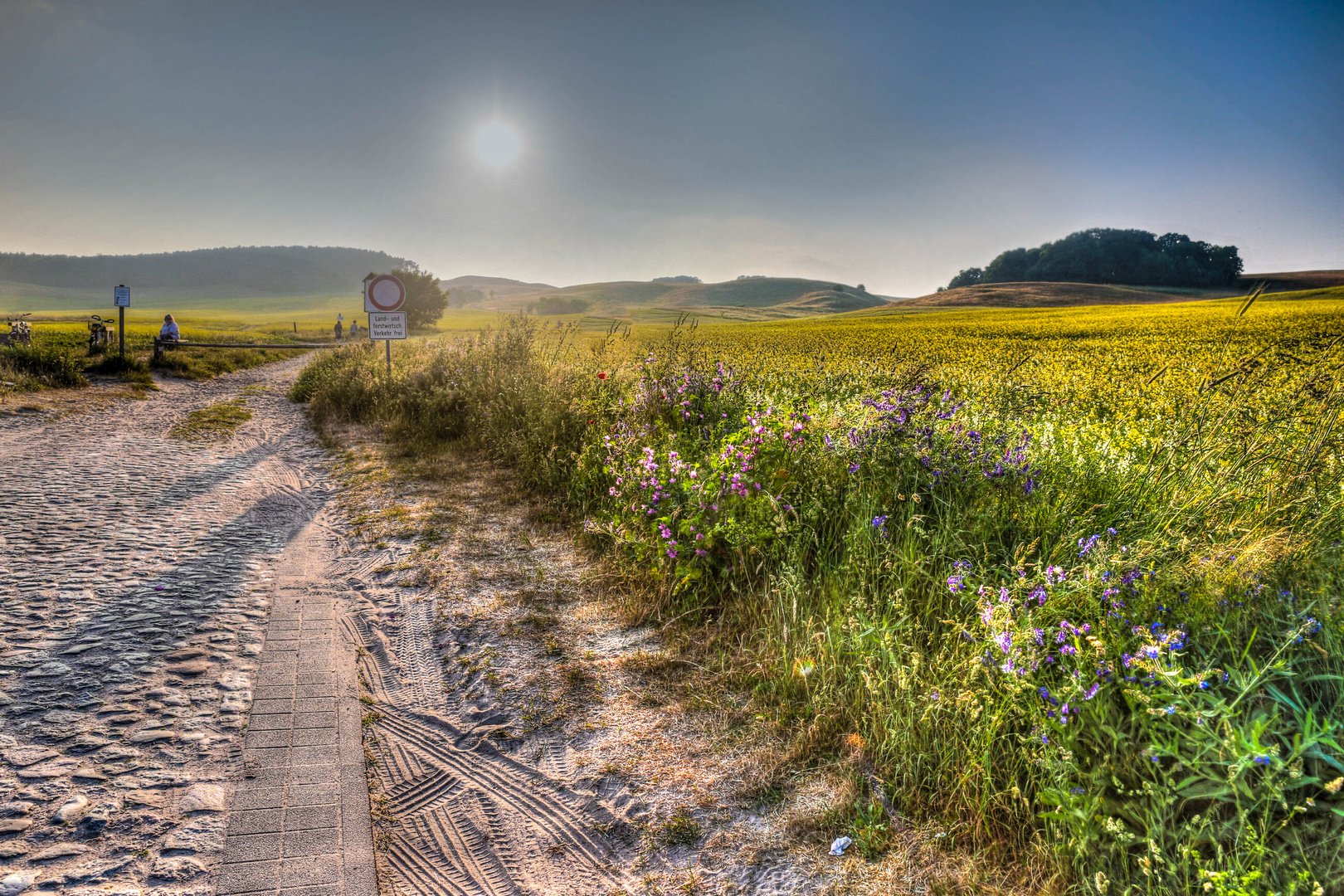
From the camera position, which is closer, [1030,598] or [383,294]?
[1030,598]

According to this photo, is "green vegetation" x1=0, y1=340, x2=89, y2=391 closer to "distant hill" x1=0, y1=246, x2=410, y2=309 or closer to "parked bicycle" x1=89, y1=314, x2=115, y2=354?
"parked bicycle" x1=89, y1=314, x2=115, y2=354

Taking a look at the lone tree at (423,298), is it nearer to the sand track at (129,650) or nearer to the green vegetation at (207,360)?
the green vegetation at (207,360)

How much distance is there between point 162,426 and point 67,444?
2.07 metres

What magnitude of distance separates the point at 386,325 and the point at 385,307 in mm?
520

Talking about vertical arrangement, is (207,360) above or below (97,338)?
below

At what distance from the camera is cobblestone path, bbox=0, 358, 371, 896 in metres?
2.44

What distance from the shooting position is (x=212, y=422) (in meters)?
11.8

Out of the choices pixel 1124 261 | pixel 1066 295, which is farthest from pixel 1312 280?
pixel 1124 261

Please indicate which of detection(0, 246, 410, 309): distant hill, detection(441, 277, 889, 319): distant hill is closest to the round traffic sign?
detection(441, 277, 889, 319): distant hill

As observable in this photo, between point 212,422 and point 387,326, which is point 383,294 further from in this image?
point 212,422

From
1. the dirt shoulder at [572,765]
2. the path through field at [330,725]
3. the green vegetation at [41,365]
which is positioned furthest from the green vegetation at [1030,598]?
the green vegetation at [41,365]

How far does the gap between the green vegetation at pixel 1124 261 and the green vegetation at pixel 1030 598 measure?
3682 inches

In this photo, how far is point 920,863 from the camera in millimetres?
2416

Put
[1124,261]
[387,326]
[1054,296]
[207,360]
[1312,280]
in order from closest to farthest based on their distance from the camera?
[387,326], [207,360], [1312,280], [1054,296], [1124,261]
